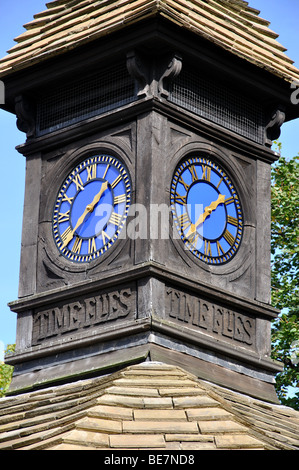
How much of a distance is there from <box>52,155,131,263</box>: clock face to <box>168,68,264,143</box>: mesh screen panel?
40.5 inches

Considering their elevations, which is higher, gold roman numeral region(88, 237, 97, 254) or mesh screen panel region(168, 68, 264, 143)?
mesh screen panel region(168, 68, 264, 143)

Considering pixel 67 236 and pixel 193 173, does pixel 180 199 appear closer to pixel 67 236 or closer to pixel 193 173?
pixel 193 173

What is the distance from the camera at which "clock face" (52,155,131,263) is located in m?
16.5

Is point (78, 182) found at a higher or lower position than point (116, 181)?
higher

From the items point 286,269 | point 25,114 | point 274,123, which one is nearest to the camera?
point 25,114

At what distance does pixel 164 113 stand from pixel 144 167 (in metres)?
0.65

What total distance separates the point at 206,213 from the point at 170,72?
1515mm

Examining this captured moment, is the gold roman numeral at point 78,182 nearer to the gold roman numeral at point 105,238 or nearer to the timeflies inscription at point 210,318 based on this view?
the gold roman numeral at point 105,238

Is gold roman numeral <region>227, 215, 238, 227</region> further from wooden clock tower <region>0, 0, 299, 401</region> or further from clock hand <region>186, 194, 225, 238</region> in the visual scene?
clock hand <region>186, 194, 225, 238</region>

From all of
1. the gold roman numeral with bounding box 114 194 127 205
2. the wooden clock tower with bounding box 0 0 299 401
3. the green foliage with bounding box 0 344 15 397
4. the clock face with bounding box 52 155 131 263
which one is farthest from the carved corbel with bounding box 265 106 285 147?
the green foliage with bounding box 0 344 15 397

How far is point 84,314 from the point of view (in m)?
16.5

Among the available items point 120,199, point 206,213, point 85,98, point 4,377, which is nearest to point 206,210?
point 206,213

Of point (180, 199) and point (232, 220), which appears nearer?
point (180, 199)
